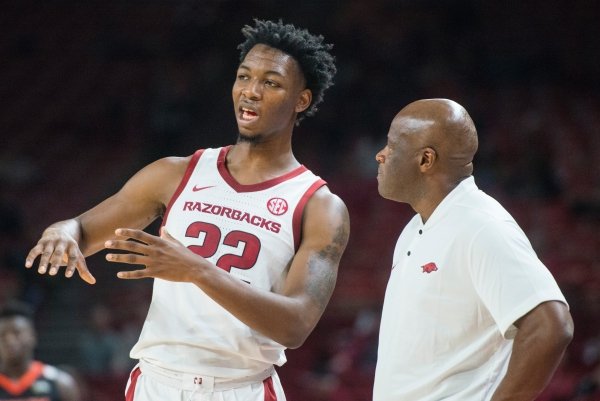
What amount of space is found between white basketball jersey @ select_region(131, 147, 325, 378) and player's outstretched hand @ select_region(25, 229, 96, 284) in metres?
0.47


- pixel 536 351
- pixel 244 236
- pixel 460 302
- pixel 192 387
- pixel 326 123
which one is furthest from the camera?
pixel 326 123

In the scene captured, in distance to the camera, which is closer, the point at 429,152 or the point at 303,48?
the point at 429,152

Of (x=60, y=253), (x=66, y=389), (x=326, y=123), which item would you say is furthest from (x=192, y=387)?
(x=326, y=123)

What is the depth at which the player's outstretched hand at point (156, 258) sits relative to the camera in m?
3.25

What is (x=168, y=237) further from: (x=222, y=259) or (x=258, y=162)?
(x=258, y=162)

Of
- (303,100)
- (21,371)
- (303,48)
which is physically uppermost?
(303,48)

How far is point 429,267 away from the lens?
3.28m

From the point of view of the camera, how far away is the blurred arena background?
1016 centimetres

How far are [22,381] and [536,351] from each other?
5.22 metres

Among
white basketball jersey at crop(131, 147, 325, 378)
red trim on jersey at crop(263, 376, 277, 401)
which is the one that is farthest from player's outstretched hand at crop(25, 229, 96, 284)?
red trim on jersey at crop(263, 376, 277, 401)

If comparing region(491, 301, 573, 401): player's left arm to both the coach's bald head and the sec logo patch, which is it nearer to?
the coach's bald head

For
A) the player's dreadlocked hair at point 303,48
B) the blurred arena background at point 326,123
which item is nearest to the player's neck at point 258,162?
the player's dreadlocked hair at point 303,48

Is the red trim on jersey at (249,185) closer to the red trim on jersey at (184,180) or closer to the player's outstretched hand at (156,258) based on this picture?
the red trim on jersey at (184,180)

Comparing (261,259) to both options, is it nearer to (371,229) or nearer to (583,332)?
(583,332)
